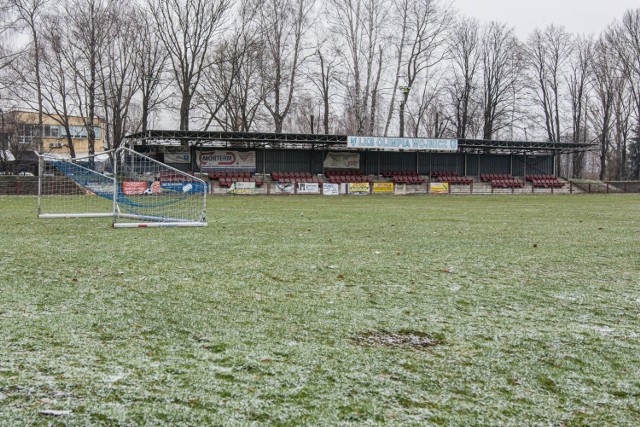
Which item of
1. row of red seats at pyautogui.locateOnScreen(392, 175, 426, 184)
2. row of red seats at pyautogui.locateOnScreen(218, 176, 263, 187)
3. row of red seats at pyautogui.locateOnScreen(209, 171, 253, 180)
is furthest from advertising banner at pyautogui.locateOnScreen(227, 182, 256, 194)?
row of red seats at pyautogui.locateOnScreen(392, 175, 426, 184)

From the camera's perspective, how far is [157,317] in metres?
3.43

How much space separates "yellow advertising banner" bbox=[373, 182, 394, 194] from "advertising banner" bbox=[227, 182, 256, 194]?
9.67 meters

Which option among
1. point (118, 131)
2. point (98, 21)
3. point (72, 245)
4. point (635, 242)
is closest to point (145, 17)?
point (98, 21)

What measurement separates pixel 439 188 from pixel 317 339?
41082 millimetres

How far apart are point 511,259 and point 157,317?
443cm

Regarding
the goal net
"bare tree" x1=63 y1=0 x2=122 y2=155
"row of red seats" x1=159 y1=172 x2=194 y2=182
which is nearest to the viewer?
the goal net

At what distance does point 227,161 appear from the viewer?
1560 inches

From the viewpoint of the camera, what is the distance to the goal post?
1148 centimetres

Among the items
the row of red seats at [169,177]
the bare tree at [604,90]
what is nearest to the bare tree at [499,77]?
the bare tree at [604,90]

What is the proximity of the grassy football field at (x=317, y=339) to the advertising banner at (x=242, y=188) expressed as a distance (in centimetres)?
3082

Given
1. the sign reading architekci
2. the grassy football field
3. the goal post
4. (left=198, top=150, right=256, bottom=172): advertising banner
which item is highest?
the sign reading architekci

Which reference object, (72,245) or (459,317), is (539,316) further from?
(72,245)

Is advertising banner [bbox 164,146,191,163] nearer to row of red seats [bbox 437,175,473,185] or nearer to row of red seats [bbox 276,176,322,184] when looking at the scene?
row of red seats [bbox 276,176,322,184]

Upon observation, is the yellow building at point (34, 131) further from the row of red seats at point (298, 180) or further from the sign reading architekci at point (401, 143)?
the sign reading architekci at point (401, 143)
